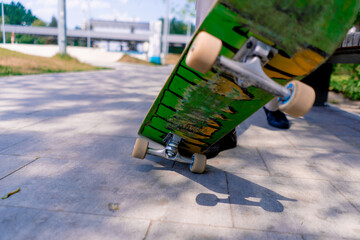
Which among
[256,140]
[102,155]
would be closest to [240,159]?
[256,140]

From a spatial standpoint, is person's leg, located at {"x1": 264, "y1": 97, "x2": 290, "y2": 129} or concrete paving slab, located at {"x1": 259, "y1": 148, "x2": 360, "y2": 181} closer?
concrete paving slab, located at {"x1": 259, "y1": 148, "x2": 360, "y2": 181}

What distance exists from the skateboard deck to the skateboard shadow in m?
0.41

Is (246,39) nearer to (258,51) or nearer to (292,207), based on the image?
(258,51)

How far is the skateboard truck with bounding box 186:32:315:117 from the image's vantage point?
3.55 feet

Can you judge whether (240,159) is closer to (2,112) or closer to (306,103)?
(306,103)

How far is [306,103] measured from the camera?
1.20 meters

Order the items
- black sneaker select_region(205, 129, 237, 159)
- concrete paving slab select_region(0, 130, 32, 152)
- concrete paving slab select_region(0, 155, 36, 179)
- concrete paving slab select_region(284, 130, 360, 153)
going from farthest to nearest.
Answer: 1. concrete paving slab select_region(284, 130, 360, 153)
2. concrete paving slab select_region(0, 130, 32, 152)
3. black sneaker select_region(205, 129, 237, 159)
4. concrete paving slab select_region(0, 155, 36, 179)

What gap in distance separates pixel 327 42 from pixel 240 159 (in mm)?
1447

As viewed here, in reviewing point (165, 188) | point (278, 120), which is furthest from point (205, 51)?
point (278, 120)

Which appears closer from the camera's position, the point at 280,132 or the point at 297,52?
the point at 297,52

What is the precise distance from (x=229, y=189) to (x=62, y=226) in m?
1.08

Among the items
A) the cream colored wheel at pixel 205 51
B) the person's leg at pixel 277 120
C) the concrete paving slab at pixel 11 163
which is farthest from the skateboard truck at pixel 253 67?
the person's leg at pixel 277 120

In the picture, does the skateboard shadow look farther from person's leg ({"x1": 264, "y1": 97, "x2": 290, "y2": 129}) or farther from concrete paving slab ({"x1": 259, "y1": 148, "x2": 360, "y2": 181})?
person's leg ({"x1": 264, "y1": 97, "x2": 290, "y2": 129})

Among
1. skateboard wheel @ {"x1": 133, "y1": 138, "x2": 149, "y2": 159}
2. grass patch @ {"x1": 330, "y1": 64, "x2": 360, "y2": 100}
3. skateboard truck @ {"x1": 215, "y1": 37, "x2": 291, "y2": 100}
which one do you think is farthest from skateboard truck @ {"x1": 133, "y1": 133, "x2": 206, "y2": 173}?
grass patch @ {"x1": 330, "y1": 64, "x2": 360, "y2": 100}
